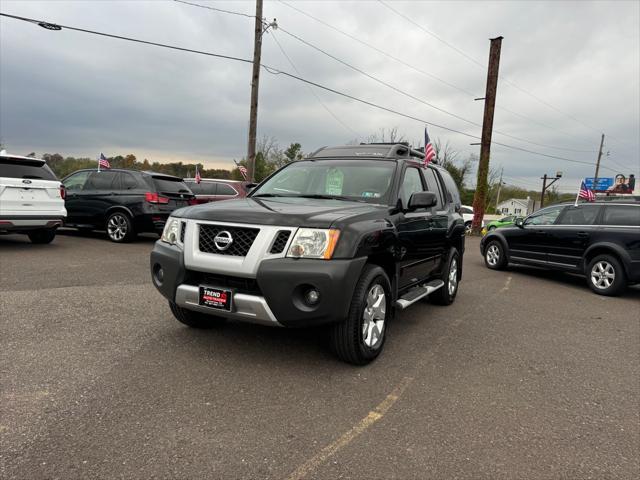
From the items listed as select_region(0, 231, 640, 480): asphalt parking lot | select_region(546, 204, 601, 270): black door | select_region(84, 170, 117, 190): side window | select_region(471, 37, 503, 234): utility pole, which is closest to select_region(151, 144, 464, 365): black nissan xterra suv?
select_region(0, 231, 640, 480): asphalt parking lot

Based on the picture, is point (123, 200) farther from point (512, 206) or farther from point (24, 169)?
point (512, 206)

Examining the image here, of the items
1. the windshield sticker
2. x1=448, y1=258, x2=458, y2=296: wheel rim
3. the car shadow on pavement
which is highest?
the windshield sticker

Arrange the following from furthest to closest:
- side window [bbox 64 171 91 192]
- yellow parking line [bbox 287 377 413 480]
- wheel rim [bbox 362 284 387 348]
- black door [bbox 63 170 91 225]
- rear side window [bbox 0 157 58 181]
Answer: side window [bbox 64 171 91 192]
black door [bbox 63 170 91 225]
rear side window [bbox 0 157 58 181]
wheel rim [bbox 362 284 387 348]
yellow parking line [bbox 287 377 413 480]

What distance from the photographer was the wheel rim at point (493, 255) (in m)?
10.0

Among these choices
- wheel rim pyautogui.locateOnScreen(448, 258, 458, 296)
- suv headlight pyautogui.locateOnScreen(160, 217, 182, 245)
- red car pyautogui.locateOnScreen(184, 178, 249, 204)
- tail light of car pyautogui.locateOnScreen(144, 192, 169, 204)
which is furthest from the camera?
red car pyautogui.locateOnScreen(184, 178, 249, 204)

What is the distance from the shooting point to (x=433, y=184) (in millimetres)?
5738

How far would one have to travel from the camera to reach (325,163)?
193 inches

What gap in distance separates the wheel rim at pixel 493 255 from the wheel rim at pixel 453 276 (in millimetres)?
4134

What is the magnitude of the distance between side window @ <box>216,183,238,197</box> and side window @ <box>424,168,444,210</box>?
8.73 metres

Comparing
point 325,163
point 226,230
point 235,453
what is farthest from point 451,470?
point 325,163

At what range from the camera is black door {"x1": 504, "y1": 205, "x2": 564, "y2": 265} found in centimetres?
898

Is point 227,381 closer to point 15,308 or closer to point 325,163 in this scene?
point 325,163

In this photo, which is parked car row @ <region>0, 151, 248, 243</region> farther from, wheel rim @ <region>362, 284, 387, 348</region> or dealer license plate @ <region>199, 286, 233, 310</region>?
wheel rim @ <region>362, 284, 387, 348</region>

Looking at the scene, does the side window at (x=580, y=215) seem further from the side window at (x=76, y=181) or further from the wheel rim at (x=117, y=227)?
the side window at (x=76, y=181)
